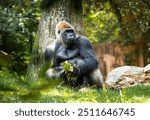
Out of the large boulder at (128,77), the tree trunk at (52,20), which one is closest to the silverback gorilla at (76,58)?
the large boulder at (128,77)

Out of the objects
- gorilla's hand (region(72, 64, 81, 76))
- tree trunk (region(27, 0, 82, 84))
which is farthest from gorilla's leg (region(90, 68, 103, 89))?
tree trunk (region(27, 0, 82, 84))

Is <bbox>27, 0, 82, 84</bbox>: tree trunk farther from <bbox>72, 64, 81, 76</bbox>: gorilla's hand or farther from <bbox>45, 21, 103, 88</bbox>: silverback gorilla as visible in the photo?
<bbox>72, 64, 81, 76</bbox>: gorilla's hand

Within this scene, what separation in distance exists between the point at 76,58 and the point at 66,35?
362 millimetres

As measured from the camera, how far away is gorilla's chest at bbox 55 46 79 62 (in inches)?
242

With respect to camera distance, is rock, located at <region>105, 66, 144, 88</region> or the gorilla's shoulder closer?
the gorilla's shoulder

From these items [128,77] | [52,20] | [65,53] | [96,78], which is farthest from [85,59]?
[52,20]

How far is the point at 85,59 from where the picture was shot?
5.95m

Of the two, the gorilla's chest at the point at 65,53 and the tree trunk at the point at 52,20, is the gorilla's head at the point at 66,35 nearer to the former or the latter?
the gorilla's chest at the point at 65,53

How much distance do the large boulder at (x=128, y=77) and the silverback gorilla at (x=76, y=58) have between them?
61 centimetres

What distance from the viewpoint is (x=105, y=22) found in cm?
1365

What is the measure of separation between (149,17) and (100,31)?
3.44m

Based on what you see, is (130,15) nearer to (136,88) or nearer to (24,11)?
(24,11)

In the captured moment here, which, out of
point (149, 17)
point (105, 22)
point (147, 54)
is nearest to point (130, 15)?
point (149, 17)

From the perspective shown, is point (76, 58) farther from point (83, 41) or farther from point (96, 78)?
point (96, 78)
